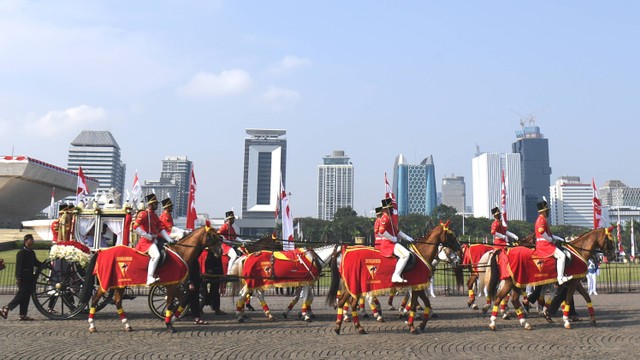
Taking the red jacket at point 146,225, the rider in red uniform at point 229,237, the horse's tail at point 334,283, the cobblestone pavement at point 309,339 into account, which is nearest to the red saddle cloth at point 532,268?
the cobblestone pavement at point 309,339

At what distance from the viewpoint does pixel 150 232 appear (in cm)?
1119

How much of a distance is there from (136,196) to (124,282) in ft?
18.3

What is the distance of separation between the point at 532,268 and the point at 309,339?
17.6ft

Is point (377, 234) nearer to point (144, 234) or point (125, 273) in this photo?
point (144, 234)

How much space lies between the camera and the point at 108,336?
400 inches

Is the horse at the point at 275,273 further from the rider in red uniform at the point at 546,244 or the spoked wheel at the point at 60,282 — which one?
the rider in red uniform at the point at 546,244

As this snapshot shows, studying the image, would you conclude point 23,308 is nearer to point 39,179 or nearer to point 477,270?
point 477,270

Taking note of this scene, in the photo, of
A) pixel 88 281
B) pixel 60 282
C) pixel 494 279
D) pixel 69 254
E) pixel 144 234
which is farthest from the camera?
pixel 60 282

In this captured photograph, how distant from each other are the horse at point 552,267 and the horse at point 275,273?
13.7ft

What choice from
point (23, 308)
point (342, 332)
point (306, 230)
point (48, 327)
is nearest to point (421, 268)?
point (342, 332)

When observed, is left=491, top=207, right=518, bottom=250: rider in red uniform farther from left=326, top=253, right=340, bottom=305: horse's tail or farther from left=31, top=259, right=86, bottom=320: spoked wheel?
left=31, top=259, right=86, bottom=320: spoked wheel

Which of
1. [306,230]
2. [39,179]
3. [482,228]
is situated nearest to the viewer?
[39,179]

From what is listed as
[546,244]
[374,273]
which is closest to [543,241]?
[546,244]

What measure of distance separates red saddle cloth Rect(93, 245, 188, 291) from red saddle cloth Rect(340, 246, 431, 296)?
3464 millimetres
